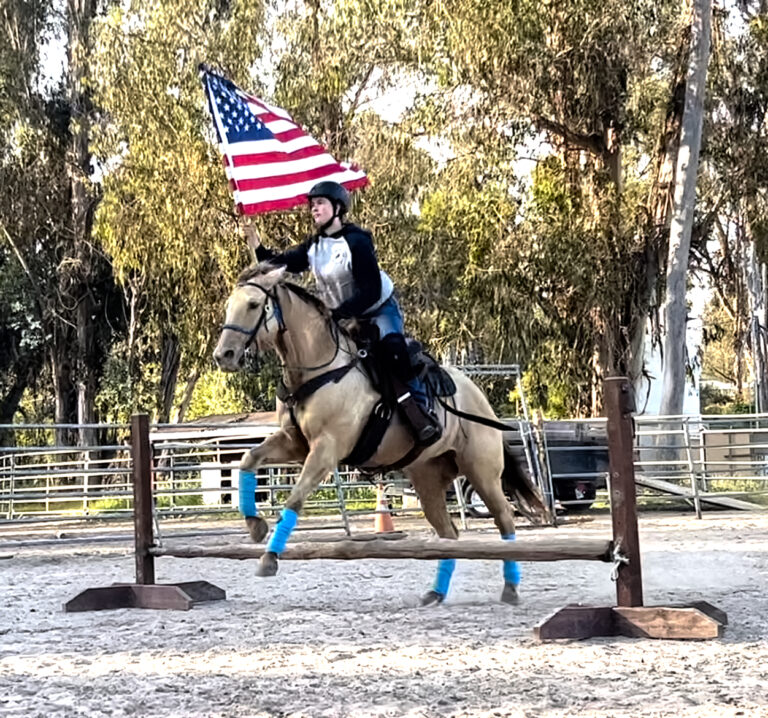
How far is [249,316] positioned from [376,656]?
2233mm

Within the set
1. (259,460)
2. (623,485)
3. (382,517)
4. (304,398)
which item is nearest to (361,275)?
(304,398)

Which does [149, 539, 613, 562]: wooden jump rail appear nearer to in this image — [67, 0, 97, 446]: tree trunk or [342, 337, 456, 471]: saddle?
[342, 337, 456, 471]: saddle

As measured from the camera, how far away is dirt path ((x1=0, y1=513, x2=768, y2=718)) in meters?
4.80

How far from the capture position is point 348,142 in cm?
2597

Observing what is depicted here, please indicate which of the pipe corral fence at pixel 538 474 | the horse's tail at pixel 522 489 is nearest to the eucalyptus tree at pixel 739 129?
the pipe corral fence at pixel 538 474

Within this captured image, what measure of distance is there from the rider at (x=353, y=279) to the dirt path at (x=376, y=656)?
1.43 m

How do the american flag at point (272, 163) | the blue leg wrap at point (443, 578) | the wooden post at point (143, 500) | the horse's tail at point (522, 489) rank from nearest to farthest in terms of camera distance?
the blue leg wrap at point (443, 578) < the wooden post at point (143, 500) < the horse's tail at point (522, 489) < the american flag at point (272, 163)

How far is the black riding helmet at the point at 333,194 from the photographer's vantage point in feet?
24.4

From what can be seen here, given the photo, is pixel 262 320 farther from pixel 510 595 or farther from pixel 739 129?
pixel 739 129

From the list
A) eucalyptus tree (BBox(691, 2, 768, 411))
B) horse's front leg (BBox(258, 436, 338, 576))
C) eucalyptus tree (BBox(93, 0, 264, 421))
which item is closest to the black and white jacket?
horse's front leg (BBox(258, 436, 338, 576))

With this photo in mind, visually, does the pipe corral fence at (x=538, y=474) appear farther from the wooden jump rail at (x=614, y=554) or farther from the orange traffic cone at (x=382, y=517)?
the wooden jump rail at (x=614, y=554)

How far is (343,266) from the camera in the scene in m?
7.53

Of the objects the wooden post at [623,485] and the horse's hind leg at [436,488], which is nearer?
the wooden post at [623,485]

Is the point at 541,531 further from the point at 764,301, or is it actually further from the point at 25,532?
the point at 764,301
